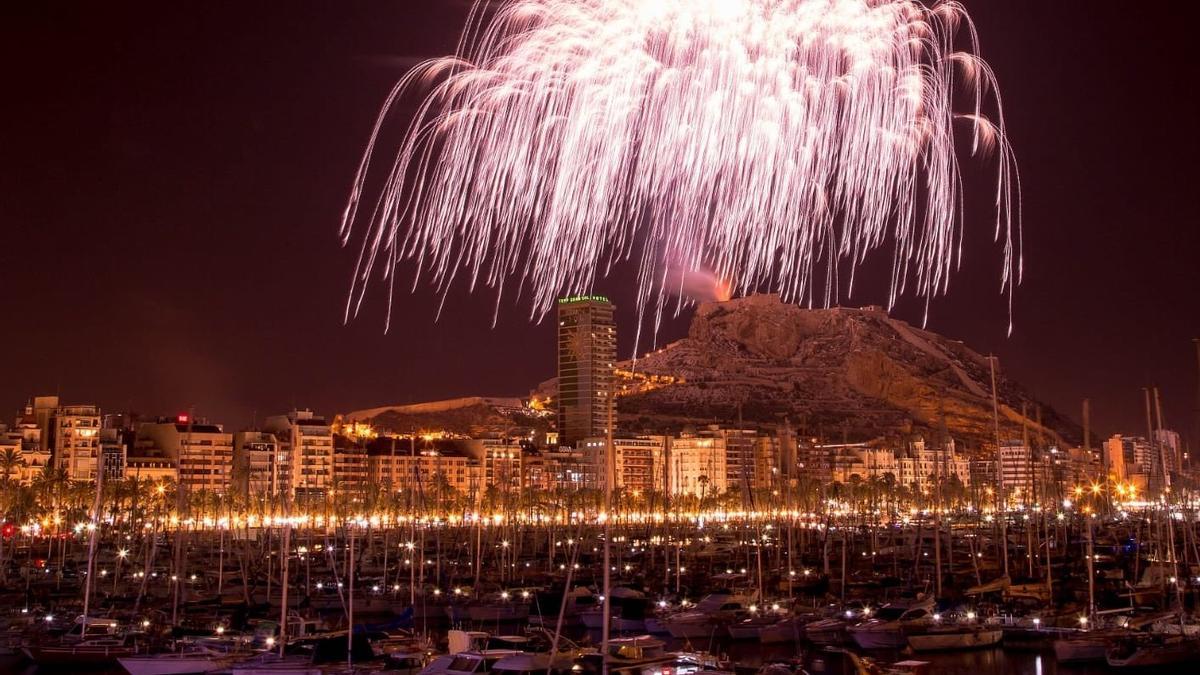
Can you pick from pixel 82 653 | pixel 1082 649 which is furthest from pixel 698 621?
pixel 82 653

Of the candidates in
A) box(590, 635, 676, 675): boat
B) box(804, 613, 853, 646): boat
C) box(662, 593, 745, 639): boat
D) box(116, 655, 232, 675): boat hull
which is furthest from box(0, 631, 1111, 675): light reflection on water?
box(590, 635, 676, 675): boat

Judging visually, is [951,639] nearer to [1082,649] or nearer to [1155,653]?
[1082,649]

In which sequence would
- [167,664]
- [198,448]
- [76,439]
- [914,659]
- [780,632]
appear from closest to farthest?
[167,664] < [914,659] < [780,632] < [76,439] < [198,448]

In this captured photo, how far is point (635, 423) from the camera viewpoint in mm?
193875

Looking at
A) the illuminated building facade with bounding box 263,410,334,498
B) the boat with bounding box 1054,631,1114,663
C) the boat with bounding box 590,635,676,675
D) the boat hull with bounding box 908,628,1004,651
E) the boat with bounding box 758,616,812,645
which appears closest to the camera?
the boat with bounding box 590,635,676,675

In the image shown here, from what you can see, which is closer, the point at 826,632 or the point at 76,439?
the point at 826,632

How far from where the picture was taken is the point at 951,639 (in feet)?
97.7

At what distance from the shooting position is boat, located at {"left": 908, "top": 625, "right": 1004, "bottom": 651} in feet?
97.6

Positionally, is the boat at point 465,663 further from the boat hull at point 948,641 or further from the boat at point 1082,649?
the boat at point 1082,649

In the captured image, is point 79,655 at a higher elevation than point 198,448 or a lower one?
lower

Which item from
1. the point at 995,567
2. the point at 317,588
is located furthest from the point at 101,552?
the point at 995,567

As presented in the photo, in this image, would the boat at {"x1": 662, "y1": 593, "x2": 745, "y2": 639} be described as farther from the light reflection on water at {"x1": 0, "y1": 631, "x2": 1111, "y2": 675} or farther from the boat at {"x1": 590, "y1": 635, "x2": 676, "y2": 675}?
the boat at {"x1": 590, "y1": 635, "x2": 676, "y2": 675}

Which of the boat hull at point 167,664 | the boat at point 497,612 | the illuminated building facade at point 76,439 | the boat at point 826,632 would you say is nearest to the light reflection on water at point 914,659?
the boat at point 826,632

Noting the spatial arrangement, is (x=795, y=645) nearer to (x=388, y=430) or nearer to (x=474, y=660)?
(x=474, y=660)
